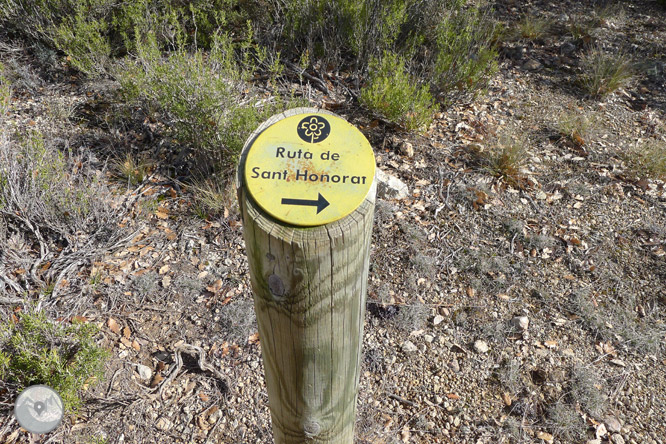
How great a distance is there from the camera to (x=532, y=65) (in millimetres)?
5039

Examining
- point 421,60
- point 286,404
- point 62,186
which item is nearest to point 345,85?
point 421,60

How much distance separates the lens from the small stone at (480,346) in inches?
115

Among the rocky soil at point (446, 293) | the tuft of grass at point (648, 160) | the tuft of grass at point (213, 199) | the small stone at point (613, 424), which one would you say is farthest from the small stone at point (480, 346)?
the tuft of grass at point (648, 160)

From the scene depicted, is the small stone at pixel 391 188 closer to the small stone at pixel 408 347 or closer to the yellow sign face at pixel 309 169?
the small stone at pixel 408 347

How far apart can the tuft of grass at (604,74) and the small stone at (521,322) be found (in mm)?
2822

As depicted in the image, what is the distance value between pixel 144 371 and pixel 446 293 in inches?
78.4

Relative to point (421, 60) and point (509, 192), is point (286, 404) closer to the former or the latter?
point (509, 192)

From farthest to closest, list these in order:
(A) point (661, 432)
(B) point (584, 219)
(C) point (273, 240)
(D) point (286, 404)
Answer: (B) point (584, 219) < (A) point (661, 432) < (D) point (286, 404) < (C) point (273, 240)

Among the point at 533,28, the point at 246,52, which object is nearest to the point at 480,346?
the point at 246,52

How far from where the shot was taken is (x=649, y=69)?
16.5 feet

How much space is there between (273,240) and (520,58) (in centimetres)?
498

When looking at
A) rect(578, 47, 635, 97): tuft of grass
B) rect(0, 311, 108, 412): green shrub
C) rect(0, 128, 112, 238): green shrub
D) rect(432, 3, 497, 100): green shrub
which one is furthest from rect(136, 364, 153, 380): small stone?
rect(578, 47, 635, 97): tuft of grass

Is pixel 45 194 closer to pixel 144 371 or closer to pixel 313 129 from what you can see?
pixel 144 371

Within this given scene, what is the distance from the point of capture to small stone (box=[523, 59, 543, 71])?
16.5 feet
